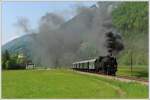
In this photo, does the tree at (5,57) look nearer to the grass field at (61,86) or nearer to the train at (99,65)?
the grass field at (61,86)

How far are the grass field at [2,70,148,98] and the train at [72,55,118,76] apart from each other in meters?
0.24

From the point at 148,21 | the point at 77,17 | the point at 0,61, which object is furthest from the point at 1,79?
the point at 148,21

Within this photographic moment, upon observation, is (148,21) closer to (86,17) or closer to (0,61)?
(86,17)

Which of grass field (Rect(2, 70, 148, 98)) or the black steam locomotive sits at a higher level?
the black steam locomotive

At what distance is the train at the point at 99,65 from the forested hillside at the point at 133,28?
0.27 m

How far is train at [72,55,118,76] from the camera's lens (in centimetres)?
1555

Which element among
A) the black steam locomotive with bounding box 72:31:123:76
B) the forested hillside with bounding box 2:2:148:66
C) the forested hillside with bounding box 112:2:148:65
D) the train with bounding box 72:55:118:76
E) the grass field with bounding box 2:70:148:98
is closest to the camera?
the grass field with bounding box 2:70:148:98

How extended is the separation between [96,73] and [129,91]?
1703mm

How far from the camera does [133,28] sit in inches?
609

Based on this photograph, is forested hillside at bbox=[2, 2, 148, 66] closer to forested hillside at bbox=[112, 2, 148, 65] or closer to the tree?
forested hillside at bbox=[112, 2, 148, 65]

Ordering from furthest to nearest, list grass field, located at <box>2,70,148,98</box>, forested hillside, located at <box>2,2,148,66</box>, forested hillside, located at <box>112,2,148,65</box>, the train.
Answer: the train → forested hillside, located at <box>2,2,148,66</box> → forested hillside, located at <box>112,2,148,65</box> → grass field, located at <box>2,70,148,98</box>

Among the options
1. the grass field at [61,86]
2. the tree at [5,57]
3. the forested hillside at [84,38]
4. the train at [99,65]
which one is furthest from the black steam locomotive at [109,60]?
the tree at [5,57]

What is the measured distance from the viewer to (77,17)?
15352mm

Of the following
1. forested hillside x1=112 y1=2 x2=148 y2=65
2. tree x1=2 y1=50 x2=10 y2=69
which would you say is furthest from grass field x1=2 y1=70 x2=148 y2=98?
forested hillside x1=112 y1=2 x2=148 y2=65
